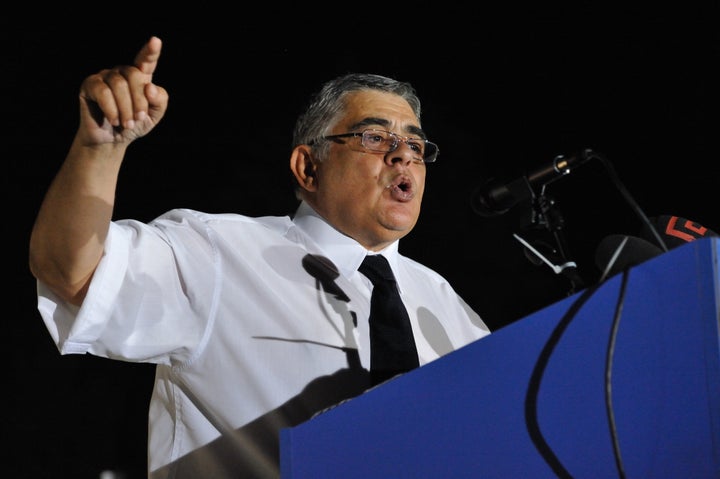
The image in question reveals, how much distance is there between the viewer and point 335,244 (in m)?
1.82

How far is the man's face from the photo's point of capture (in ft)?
6.00

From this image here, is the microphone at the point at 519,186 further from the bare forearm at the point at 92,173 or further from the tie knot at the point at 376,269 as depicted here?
the bare forearm at the point at 92,173

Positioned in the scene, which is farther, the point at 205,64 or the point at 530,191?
the point at 205,64

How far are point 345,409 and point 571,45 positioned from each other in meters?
1.94

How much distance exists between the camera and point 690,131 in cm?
243

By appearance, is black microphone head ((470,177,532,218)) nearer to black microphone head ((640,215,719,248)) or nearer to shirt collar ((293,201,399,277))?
black microphone head ((640,215,719,248))

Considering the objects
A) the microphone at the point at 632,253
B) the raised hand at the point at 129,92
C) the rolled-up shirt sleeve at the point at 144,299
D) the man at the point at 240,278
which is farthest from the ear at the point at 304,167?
the microphone at the point at 632,253

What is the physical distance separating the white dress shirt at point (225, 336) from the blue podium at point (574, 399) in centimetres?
56

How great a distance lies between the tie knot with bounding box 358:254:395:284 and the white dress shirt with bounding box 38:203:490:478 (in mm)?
57

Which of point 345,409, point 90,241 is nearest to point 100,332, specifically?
point 90,241

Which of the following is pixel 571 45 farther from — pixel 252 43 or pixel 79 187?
pixel 79 187

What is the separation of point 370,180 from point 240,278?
44 centimetres

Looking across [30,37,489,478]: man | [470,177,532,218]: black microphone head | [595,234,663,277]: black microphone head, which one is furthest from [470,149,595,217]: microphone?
[30,37,489,478]: man

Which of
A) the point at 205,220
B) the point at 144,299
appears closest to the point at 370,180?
the point at 205,220
